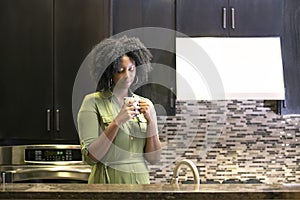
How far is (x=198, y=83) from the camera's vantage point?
311 centimetres

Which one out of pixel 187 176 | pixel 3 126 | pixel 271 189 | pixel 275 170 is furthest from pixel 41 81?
pixel 271 189

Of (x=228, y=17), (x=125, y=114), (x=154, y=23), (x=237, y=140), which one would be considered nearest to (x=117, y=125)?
(x=125, y=114)

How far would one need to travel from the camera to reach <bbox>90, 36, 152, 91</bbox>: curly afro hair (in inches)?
81.3

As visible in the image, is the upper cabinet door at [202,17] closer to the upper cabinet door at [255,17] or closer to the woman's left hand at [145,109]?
the upper cabinet door at [255,17]

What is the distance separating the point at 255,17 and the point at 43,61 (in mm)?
1382

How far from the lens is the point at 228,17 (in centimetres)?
328

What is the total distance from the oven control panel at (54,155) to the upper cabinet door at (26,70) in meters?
0.08

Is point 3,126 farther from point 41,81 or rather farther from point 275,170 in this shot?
point 275,170

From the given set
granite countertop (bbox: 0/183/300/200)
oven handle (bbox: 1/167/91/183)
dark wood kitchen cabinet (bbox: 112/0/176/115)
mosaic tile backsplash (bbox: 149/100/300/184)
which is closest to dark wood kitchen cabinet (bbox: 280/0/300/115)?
mosaic tile backsplash (bbox: 149/100/300/184)

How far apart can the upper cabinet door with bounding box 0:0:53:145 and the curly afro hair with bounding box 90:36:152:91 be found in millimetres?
1112

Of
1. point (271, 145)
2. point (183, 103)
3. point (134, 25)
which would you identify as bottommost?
point (271, 145)

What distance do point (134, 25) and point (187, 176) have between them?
1.10 metres

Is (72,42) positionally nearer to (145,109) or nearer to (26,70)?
(26,70)

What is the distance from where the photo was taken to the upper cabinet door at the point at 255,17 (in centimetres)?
326
